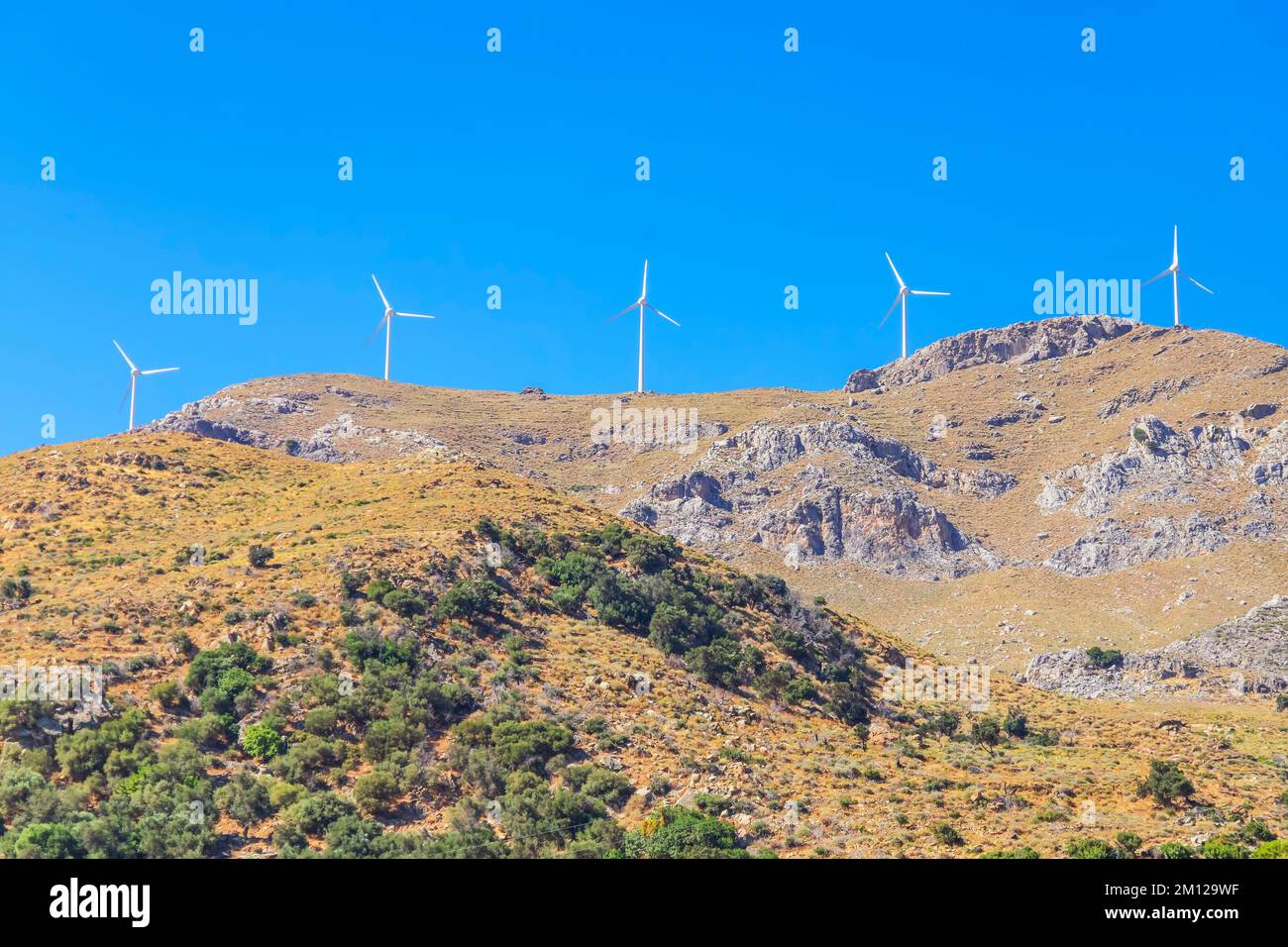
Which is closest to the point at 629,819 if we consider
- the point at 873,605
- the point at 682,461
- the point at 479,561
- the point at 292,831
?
the point at 292,831

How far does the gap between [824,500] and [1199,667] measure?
61856 mm

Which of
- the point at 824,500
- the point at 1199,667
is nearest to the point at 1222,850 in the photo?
the point at 1199,667

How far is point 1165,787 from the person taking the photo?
4756cm

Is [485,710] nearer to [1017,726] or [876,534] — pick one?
[1017,726]

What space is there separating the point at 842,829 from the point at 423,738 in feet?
54.0

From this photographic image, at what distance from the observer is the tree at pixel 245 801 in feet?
132

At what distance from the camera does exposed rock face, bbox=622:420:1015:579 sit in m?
156

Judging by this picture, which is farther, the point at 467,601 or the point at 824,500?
the point at 824,500

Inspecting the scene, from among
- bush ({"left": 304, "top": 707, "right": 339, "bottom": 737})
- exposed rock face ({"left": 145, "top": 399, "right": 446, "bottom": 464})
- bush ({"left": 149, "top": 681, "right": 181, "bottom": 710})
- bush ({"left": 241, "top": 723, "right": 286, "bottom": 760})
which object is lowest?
bush ({"left": 241, "top": 723, "right": 286, "bottom": 760})

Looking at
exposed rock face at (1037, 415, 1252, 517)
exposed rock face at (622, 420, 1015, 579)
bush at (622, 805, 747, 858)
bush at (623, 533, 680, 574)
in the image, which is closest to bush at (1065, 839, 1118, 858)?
bush at (622, 805, 747, 858)

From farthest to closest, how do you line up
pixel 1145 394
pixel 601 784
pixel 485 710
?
pixel 1145 394 → pixel 485 710 → pixel 601 784

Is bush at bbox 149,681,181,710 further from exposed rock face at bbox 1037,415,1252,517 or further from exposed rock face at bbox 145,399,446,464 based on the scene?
exposed rock face at bbox 1037,415,1252,517

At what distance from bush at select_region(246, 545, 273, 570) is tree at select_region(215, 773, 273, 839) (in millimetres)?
21402

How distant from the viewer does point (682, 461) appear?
18650 centimetres
